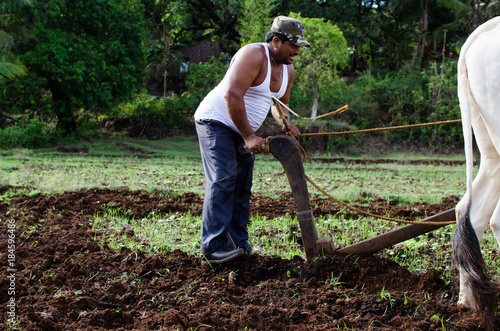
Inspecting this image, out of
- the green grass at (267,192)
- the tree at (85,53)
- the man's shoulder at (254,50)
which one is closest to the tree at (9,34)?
the tree at (85,53)

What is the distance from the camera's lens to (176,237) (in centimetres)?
461

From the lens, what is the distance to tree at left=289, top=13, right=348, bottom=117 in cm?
1897

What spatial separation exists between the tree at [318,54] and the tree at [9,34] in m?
10.2

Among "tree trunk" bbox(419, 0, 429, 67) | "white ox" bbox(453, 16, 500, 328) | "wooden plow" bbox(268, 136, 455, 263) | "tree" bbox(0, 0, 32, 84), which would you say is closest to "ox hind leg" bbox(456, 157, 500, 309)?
"white ox" bbox(453, 16, 500, 328)

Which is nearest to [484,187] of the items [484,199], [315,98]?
[484,199]

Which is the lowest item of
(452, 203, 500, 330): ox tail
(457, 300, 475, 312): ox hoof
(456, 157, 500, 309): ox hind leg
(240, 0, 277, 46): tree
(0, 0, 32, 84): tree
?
(457, 300, 475, 312): ox hoof

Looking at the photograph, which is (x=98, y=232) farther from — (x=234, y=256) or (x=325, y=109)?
(x=325, y=109)

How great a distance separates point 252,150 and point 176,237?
1.64 metres

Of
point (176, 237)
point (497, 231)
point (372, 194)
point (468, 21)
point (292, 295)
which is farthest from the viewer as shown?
point (468, 21)

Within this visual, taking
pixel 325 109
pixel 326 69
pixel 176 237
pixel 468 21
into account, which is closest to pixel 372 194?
pixel 176 237

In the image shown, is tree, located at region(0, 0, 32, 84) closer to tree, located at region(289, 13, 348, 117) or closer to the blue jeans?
tree, located at region(289, 13, 348, 117)

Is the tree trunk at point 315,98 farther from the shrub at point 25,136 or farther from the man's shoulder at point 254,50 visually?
the man's shoulder at point 254,50

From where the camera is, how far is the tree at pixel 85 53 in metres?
16.4

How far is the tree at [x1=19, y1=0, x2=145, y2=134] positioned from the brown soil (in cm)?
1381
